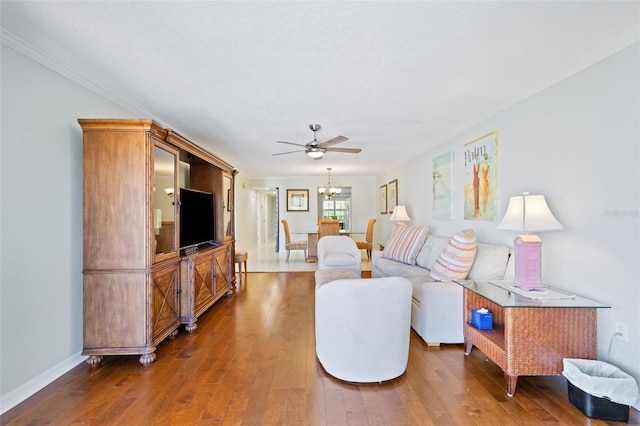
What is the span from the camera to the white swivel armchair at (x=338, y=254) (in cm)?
466

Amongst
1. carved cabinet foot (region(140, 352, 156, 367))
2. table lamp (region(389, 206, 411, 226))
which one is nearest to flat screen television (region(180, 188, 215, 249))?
carved cabinet foot (region(140, 352, 156, 367))

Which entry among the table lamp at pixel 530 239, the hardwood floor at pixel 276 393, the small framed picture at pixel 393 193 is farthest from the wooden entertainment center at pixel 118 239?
the small framed picture at pixel 393 193

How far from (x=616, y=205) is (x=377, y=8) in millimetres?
2003

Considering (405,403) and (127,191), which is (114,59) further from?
(405,403)

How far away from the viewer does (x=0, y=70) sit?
185 cm

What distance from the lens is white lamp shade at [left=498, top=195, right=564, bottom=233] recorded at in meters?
2.19

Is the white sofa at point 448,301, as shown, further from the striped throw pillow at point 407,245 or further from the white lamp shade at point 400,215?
the white lamp shade at point 400,215

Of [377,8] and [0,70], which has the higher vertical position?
[377,8]

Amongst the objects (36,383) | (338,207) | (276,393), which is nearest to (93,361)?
(36,383)

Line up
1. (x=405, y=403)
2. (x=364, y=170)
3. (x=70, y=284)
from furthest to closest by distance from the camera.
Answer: (x=364, y=170), (x=70, y=284), (x=405, y=403)

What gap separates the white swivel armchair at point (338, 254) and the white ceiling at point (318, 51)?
225 cm

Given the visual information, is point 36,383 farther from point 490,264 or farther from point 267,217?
point 267,217

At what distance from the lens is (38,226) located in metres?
2.09

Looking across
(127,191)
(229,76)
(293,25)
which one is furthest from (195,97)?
(293,25)
